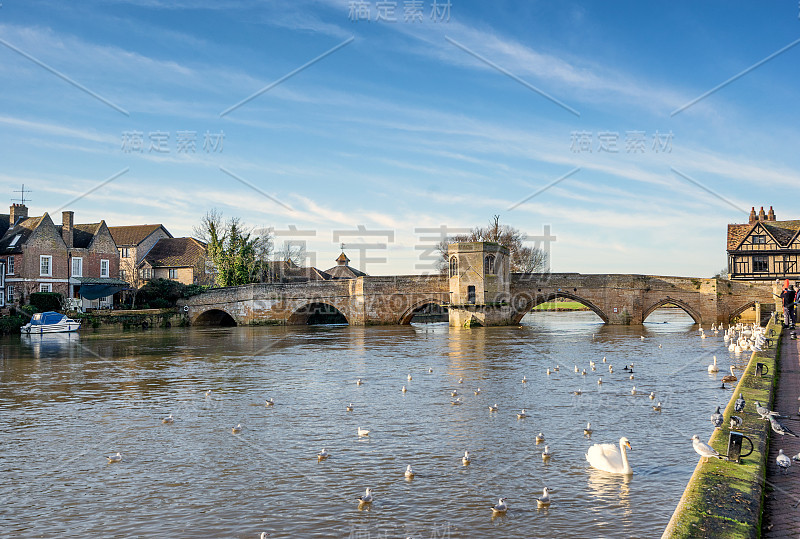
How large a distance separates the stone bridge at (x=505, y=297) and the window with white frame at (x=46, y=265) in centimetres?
1137

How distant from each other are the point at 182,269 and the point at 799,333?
60134 millimetres

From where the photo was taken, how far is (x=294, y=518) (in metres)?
8.95

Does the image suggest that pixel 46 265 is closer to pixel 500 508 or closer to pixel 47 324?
pixel 47 324

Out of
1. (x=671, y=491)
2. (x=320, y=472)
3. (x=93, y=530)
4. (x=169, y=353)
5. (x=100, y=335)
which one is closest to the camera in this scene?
(x=93, y=530)

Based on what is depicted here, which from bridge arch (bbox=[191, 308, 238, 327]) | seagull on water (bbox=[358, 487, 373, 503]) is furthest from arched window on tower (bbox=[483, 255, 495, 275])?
seagull on water (bbox=[358, 487, 373, 503])

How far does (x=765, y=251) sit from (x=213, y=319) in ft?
186

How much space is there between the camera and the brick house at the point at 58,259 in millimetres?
50688

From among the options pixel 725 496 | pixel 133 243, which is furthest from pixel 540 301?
pixel 133 243

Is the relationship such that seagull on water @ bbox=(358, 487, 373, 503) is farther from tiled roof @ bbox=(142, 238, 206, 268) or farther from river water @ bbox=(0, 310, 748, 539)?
tiled roof @ bbox=(142, 238, 206, 268)

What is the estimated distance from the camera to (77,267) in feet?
185

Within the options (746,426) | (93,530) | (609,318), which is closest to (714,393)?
(746,426)

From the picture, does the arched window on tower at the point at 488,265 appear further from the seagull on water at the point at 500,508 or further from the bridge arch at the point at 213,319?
the seagull on water at the point at 500,508

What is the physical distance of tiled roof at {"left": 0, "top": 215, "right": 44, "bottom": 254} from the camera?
5088 centimetres

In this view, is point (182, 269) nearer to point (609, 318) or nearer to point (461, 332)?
point (461, 332)
